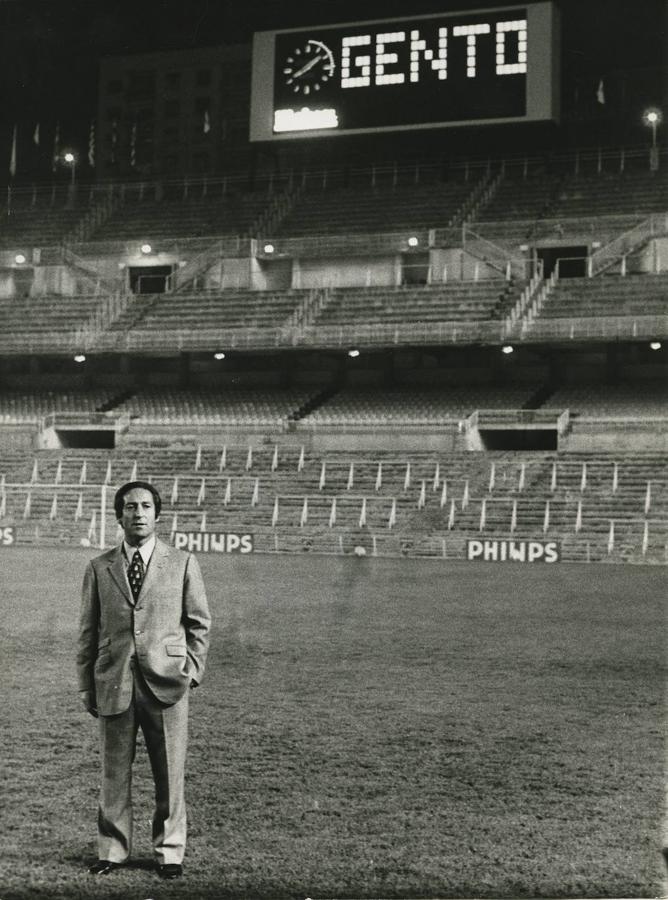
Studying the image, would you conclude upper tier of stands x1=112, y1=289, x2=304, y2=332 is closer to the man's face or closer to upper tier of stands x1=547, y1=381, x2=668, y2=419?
upper tier of stands x1=547, y1=381, x2=668, y2=419

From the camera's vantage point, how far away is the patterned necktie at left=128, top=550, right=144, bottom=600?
485cm

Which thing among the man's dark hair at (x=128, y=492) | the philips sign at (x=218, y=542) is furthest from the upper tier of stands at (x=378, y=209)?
the man's dark hair at (x=128, y=492)

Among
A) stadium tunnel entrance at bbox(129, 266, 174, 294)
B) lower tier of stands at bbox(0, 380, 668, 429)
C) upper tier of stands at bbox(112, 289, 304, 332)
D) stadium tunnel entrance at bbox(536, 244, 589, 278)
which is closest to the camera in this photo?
lower tier of stands at bbox(0, 380, 668, 429)

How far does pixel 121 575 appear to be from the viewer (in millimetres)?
4848

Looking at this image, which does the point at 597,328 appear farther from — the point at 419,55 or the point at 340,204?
the point at 340,204

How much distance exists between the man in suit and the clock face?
121 ft

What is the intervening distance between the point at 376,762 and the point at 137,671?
8.63ft

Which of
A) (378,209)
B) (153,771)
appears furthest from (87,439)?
(153,771)

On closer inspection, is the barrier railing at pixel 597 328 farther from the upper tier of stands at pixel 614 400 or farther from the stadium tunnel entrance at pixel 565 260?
the stadium tunnel entrance at pixel 565 260

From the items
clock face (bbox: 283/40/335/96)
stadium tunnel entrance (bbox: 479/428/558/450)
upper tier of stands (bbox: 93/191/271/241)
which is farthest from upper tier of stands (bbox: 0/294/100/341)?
stadium tunnel entrance (bbox: 479/428/558/450)

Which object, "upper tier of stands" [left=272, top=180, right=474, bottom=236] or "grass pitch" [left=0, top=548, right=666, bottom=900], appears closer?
"grass pitch" [left=0, top=548, right=666, bottom=900]

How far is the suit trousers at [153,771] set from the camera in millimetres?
4801

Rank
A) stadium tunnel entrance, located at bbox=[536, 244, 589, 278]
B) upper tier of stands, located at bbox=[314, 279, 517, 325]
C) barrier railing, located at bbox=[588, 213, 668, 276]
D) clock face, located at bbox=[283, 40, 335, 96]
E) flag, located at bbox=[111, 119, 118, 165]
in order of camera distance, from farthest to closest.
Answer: flag, located at bbox=[111, 119, 118, 165], stadium tunnel entrance, located at bbox=[536, 244, 589, 278], clock face, located at bbox=[283, 40, 335, 96], barrier railing, located at bbox=[588, 213, 668, 276], upper tier of stands, located at bbox=[314, 279, 517, 325]

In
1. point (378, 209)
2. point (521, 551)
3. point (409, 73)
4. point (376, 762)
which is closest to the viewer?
point (376, 762)
